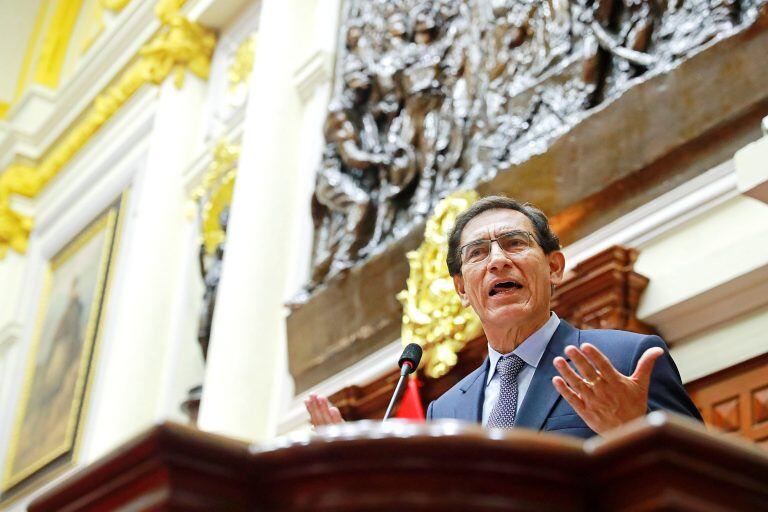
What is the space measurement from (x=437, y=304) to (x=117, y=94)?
6.31 m

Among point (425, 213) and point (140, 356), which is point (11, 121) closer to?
point (140, 356)

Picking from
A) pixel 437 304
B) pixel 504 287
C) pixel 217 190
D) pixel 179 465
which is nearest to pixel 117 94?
pixel 217 190

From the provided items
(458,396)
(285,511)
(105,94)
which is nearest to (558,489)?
(285,511)

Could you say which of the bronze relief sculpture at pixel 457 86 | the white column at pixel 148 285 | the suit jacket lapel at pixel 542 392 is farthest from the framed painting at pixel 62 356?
the suit jacket lapel at pixel 542 392

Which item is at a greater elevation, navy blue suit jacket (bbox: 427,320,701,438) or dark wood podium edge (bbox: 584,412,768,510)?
navy blue suit jacket (bbox: 427,320,701,438)

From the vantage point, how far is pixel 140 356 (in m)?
8.29

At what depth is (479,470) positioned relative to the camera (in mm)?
1354

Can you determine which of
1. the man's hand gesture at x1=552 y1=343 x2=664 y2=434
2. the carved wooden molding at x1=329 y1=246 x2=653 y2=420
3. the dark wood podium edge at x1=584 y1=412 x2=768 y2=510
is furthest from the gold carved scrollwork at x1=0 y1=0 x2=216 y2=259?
the dark wood podium edge at x1=584 y1=412 x2=768 y2=510

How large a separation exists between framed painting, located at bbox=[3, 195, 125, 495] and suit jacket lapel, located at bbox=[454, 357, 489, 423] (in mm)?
6966

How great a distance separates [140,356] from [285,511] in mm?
7063

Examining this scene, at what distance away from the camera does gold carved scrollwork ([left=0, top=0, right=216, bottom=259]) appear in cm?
962

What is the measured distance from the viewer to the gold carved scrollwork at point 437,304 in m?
Answer: 4.99

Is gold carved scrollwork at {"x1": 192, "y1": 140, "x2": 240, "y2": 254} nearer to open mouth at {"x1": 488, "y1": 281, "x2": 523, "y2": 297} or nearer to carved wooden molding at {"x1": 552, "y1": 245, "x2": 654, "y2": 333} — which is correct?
carved wooden molding at {"x1": 552, "y1": 245, "x2": 654, "y2": 333}

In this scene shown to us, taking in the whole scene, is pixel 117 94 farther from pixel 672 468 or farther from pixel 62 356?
pixel 672 468
